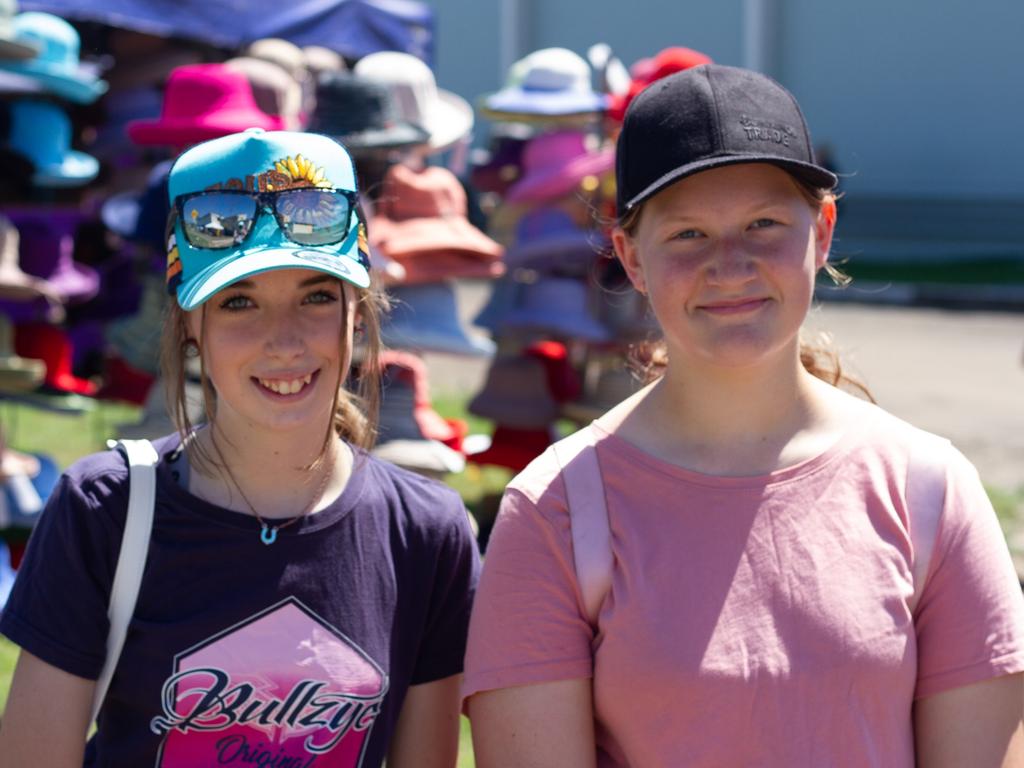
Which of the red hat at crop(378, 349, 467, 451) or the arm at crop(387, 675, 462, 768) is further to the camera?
the red hat at crop(378, 349, 467, 451)

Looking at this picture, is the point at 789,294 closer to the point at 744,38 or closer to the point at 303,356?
the point at 303,356

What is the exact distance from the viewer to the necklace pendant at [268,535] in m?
1.99

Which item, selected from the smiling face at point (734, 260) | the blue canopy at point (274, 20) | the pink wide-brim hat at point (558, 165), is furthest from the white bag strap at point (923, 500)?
the blue canopy at point (274, 20)

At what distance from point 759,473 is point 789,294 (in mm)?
254

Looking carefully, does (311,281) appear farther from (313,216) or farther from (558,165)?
(558,165)

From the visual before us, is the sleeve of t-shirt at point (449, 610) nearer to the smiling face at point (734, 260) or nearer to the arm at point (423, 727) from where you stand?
the arm at point (423, 727)

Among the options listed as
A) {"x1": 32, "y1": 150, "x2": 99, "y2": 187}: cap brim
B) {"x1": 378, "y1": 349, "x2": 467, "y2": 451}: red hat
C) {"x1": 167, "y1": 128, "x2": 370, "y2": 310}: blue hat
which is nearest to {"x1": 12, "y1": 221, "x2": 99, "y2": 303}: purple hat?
{"x1": 32, "y1": 150, "x2": 99, "y2": 187}: cap brim

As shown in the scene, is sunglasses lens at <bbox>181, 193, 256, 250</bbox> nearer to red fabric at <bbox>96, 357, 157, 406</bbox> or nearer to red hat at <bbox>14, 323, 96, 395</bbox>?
red hat at <bbox>14, 323, 96, 395</bbox>

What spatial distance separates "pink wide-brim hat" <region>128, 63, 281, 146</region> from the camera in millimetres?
4473

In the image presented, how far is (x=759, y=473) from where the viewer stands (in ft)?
6.20

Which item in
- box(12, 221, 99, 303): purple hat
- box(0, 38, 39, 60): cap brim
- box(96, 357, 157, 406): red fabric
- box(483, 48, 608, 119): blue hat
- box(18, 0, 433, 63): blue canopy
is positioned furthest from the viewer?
box(18, 0, 433, 63): blue canopy

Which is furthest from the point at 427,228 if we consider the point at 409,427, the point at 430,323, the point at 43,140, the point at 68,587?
the point at 68,587

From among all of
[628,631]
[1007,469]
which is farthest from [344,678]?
[1007,469]

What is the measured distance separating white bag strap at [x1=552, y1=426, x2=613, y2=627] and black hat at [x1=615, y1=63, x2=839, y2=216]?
37 cm
